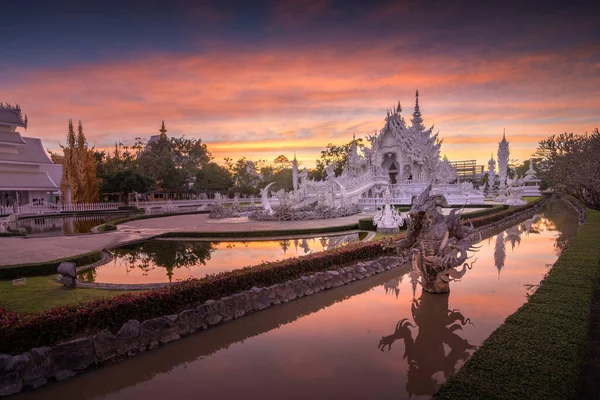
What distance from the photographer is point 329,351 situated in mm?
5867

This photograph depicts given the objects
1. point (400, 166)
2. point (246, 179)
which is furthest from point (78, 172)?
point (400, 166)

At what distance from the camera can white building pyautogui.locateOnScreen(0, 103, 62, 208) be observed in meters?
36.2

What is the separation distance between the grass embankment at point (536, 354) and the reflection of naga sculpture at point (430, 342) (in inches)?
28.5

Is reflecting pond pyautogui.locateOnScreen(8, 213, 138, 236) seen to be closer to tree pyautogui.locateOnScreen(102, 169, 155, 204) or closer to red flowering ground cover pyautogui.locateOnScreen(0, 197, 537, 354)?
tree pyautogui.locateOnScreen(102, 169, 155, 204)

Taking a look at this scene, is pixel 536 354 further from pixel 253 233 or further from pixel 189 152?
pixel 189 152

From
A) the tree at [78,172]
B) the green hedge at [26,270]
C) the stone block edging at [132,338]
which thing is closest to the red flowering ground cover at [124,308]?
the stone block edging at [132,338]

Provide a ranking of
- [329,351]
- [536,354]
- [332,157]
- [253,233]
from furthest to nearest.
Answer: [332,157] → [253,233] → [329,351] → [536,354]

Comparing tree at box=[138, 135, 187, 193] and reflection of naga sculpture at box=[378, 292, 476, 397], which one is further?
tree at box=[138, 135, 187, 193]

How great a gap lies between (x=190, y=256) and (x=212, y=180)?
38.2 metres

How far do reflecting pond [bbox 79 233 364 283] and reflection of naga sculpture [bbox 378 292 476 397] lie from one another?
563 centimetres

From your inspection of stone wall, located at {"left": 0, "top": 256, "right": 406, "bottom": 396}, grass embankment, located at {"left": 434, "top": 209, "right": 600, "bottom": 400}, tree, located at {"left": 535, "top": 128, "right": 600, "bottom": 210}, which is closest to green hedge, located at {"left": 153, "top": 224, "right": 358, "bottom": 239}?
stone wall, located at {"left": 0, "top": 256, "right": 406, "bottom": 396}

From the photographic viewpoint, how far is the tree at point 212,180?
163 ft

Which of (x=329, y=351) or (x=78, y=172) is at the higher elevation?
(x=78, y=172)

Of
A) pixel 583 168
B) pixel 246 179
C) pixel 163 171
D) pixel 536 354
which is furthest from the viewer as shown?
pixel 246 179
